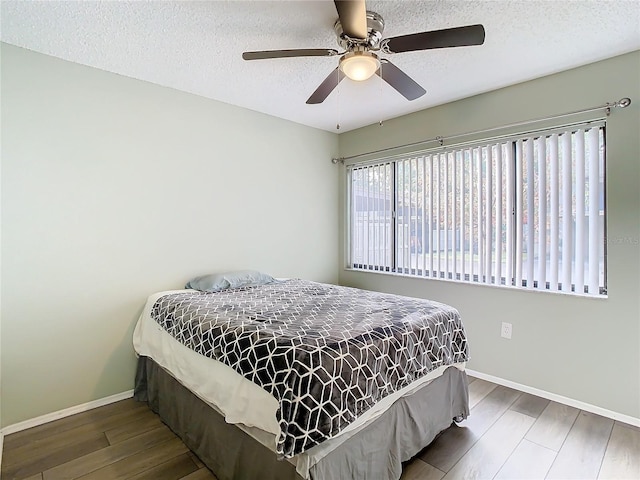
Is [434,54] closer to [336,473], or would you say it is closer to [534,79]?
[534,79]

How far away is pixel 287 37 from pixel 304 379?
6.40 feet

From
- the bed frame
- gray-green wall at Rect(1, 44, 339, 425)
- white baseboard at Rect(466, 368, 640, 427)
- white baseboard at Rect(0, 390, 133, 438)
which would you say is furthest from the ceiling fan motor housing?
white baseboard at Rect(0, 390, 133, 438)

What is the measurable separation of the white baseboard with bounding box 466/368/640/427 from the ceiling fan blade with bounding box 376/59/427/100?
7.87 feet

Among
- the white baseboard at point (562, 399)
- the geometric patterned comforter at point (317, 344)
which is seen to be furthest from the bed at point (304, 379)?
the white baseboard at point (562, 399)

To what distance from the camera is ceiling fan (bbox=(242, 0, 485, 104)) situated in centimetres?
146

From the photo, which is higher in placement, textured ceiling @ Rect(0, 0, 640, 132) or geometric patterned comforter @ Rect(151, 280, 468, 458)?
textured ceiling @ Rect(0, 0, 640, 132)

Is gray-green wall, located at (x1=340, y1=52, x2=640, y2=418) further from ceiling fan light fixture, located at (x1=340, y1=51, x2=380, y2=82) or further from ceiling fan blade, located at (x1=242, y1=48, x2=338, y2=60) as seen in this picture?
ceiling fan blade, located at (x1=242, y1=48, x2=338, y2=60)

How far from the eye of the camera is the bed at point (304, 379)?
132cm

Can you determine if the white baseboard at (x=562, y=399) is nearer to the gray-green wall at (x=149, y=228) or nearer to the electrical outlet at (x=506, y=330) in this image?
the gray-green wall at (x=149, y=228)

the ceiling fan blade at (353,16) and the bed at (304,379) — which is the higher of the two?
the ceiling fan blade at (353,16)

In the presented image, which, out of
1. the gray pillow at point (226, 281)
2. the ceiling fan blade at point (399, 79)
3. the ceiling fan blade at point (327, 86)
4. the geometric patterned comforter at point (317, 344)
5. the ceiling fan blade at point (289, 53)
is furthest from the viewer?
the gray pillow at point (226, 281)

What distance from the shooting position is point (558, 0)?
5.66ft

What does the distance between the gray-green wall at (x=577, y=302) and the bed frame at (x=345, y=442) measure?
0.90 meters

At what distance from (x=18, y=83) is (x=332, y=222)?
2.99 m
